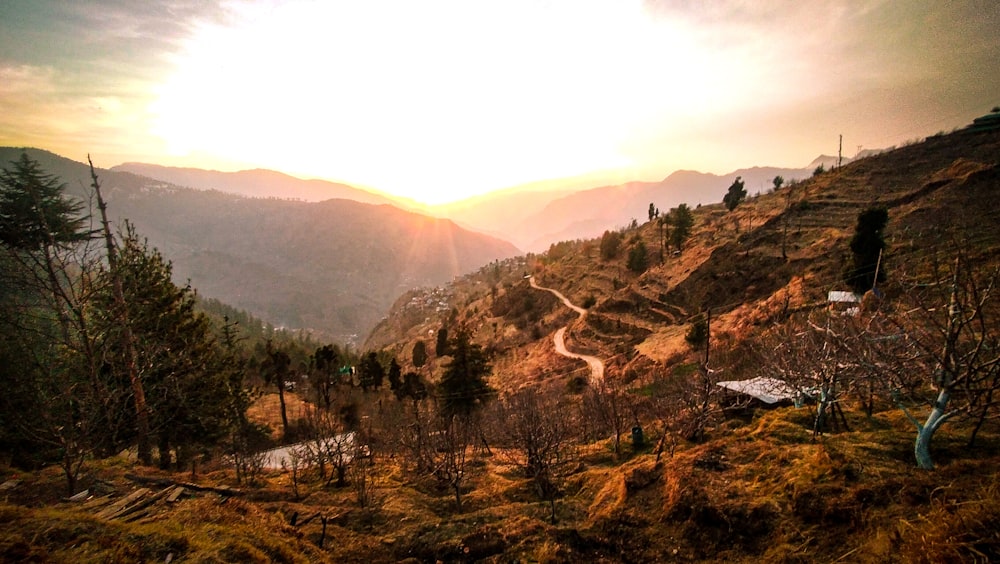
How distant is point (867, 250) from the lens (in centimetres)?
3612

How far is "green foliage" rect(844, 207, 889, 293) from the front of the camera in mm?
34812

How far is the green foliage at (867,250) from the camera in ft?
114

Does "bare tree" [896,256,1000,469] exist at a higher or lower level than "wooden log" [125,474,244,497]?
higher

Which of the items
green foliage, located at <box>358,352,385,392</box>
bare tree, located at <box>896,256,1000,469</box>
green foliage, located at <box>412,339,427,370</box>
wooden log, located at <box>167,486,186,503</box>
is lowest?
green foliage, located at <box>412,339,427,370</box>

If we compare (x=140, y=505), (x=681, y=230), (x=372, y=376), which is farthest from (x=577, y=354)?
(x=140, y=505)

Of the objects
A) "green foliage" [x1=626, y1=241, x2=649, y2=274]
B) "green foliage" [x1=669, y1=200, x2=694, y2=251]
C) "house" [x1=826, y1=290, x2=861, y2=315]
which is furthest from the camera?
"green foliage" [x1=626, y1=241, x2=649, y2=274]

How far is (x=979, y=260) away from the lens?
99.4ft

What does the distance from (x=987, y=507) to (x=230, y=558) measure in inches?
408

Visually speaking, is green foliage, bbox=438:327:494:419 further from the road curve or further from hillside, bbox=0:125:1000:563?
the road curve

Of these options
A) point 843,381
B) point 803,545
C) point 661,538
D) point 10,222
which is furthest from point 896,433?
point 10,222

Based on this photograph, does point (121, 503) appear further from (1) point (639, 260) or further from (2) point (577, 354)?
(1) point (639, 260)

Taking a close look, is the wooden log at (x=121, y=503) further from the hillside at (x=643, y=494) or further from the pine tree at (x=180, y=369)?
the pine tree at (x=180, y=369)

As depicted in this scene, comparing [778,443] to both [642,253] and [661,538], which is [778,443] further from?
[642,253]

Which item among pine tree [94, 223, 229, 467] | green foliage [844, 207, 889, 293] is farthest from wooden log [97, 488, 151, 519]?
green foliage [844, 207, 889, 293]
